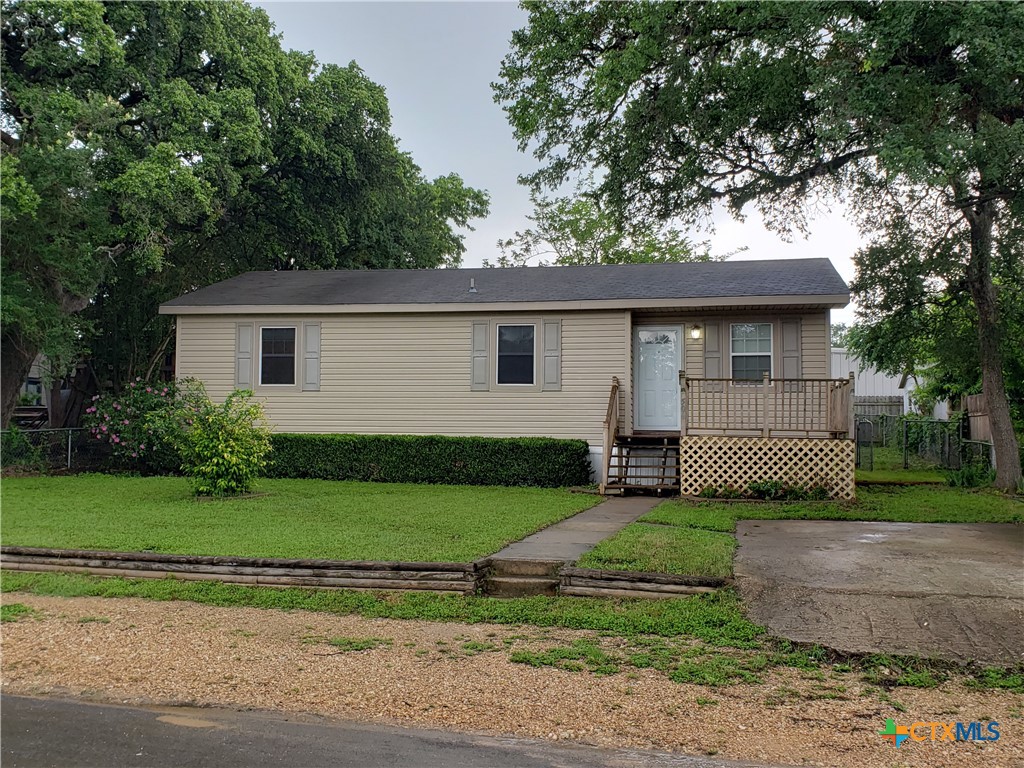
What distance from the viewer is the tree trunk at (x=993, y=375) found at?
12.5 meters

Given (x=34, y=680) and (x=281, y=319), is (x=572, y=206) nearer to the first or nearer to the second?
(x=281, y=319)

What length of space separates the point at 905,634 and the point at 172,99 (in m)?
16.2

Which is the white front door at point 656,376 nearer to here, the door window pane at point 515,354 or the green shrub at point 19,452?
the door window pane at point 515,354

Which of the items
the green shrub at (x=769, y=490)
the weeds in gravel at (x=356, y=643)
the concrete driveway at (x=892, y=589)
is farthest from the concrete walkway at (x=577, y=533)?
the weeds in gravel at (x=356, y=643)

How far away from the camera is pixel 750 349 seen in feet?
46.1

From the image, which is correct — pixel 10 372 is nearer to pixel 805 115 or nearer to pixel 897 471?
pixel 805 115

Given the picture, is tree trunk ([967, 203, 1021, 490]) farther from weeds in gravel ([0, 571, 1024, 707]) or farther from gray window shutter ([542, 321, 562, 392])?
weeds in gravel ([0, 571, 1024, 707])

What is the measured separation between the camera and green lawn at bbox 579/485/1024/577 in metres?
6.55

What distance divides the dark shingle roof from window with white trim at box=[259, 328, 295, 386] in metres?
0.66

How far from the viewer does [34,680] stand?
440cm

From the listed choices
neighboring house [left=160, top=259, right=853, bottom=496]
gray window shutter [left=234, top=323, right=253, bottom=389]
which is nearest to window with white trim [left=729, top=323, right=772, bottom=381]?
neighboring house [left=160, top=259, right=853, bottom=496]

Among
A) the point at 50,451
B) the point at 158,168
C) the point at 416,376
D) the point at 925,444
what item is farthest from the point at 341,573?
the point at 925,444

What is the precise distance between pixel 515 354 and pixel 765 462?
5.11m

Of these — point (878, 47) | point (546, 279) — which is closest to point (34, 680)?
point (878, 47)
